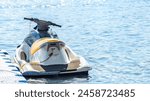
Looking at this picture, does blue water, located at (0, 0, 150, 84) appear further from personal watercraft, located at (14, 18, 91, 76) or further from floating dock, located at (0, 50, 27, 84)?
floating dock, located at (0, 50, 27, 84)

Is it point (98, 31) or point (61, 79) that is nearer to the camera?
point (61, 79)

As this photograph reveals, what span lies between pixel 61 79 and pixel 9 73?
2415 millimetres

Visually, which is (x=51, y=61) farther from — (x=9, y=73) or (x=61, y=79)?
(x=9, y=73)

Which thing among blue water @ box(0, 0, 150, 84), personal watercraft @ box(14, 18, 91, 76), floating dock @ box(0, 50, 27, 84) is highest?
personal watercraft @ box(14, 18, 91, 76)

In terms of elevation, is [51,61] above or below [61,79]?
above

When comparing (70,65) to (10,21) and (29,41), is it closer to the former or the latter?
(29,41)

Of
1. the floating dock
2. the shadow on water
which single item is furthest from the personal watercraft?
the floating dock

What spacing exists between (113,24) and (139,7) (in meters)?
10.6

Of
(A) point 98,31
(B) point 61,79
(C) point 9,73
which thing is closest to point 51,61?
(B) point 61,79

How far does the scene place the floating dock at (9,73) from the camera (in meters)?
19.4

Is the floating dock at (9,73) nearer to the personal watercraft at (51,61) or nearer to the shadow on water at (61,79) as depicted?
the personal watercraft at (51,61)

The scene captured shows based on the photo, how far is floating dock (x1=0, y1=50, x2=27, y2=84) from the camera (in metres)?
19.4

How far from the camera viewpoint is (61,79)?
20391 mm

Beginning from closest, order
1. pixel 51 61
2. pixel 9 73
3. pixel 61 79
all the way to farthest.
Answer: pixel 61 79, pixel 9 73, pixel 51 61
